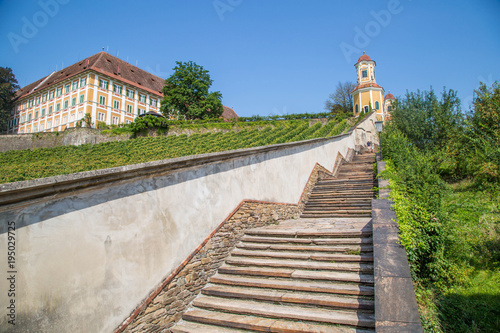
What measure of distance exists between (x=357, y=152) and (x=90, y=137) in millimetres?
29882

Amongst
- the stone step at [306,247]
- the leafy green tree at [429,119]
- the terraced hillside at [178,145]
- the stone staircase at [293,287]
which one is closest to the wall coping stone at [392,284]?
the stone staircase at [293,287]

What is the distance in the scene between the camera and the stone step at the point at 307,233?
18.0ft

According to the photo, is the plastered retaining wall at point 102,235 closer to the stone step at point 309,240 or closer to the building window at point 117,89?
the stone step at point 309,240

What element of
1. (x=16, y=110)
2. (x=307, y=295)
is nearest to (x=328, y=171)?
(x=307, y=295)

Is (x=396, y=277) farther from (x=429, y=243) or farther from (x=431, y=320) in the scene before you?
(x=429, y=243)

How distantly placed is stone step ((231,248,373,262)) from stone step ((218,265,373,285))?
1.04 ft

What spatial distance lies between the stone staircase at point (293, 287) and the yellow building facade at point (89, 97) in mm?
42777

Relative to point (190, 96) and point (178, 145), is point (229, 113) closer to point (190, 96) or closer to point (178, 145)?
point (190, 96)

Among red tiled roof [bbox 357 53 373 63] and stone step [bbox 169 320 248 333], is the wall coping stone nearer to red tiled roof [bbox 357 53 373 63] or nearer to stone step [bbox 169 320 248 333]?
stone step [bbox 169 320 248 333]

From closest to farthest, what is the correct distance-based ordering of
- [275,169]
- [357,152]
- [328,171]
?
[275,169] → [328,171] → [357,152]

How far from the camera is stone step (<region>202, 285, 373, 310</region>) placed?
3.88 m

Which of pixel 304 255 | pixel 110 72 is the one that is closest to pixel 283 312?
pixel 304 255

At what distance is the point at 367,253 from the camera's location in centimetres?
486

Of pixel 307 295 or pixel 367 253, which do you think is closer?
pixel 307 295
